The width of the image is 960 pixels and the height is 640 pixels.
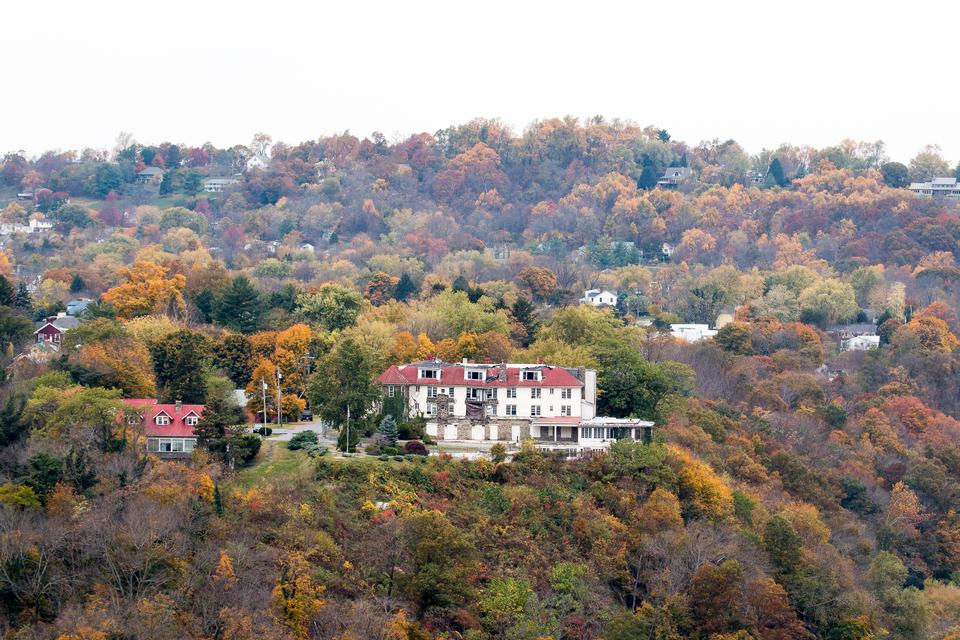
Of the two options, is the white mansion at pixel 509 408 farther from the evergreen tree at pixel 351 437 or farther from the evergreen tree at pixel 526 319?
the evergreen tree at pixel 526 319

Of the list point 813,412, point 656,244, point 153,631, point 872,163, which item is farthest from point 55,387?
point 872,163

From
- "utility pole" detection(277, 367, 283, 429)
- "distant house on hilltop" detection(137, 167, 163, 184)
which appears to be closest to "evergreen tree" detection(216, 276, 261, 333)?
"utility pole" detection(277, 367, 283, 429)

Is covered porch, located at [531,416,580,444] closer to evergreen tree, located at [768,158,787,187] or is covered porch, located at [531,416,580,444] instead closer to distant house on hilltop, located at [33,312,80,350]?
distant house on hilltop, located at [33,312,80,350]

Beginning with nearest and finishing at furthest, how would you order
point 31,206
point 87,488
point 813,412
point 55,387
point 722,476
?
point 87,488 < point 55,387 < point 722,476 < point 813,412 < point 31,206

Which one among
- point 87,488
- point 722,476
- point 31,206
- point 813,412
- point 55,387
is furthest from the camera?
Result: point 31,206

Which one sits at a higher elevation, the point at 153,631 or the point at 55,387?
the point at 55,387

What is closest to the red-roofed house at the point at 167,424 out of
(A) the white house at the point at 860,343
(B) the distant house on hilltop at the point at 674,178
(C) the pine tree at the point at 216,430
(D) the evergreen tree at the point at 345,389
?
(C) the pine tree at the point at 216,430

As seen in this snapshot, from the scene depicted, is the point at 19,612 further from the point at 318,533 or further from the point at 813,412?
the point at 813,412
